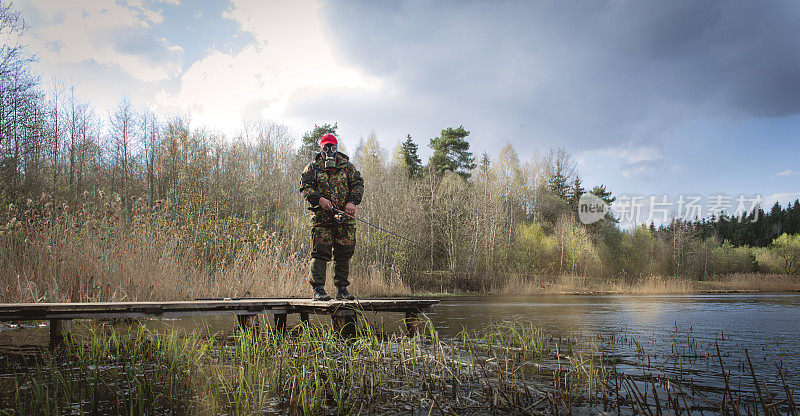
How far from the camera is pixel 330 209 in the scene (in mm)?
5684

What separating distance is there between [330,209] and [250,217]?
1309 cm

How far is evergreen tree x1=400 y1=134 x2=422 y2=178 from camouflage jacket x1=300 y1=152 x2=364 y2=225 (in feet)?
106

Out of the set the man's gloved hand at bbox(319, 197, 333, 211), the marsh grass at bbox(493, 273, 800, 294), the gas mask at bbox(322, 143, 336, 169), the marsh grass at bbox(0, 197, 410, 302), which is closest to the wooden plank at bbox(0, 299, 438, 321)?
the man's gloved hand at bbox(319, 197, 333, 211)

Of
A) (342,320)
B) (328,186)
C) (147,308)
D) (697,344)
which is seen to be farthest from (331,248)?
(697,344)

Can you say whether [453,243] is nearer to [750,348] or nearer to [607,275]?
[607,275]

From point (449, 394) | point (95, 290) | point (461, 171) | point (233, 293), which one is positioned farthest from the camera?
point (461, 171)

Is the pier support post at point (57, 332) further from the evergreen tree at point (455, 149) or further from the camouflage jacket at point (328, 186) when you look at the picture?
the evergreen tree at point (455, 149)

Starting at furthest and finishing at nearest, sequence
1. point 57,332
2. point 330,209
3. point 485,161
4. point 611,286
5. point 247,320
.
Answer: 1. point 485,161
2. point 611,286
3. point 247,320
4. point 330,209
5. point 57,332

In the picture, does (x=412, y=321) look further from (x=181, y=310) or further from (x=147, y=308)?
(x=147, y=308)

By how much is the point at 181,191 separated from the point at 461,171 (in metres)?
28.3

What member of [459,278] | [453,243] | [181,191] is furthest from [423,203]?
[181,191]

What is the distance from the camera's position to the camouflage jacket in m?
5.80

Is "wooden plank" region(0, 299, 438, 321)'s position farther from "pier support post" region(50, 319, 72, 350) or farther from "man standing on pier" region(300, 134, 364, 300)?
"man standing on pier" region(300, 134, 364, 300)

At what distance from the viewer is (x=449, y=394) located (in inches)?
127
